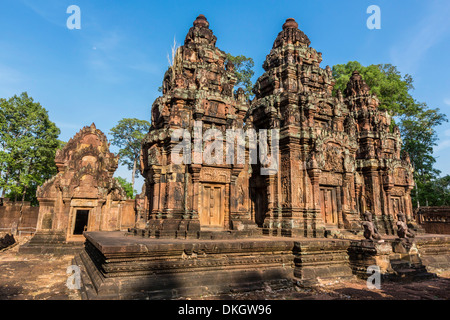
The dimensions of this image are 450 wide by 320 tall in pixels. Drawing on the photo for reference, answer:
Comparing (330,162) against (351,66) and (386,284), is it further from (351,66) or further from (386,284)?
(351,66)

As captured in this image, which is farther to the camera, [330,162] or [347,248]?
[330,162]

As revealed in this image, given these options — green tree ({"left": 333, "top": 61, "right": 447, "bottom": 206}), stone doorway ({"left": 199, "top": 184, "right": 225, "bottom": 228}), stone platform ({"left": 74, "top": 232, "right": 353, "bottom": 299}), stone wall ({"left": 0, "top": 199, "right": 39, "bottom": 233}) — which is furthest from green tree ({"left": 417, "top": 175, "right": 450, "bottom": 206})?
stone wall ({"left": 0, "top": 199, "right": 39, "bottom": 233})

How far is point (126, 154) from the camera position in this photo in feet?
112

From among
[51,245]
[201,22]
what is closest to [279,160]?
[201,22]

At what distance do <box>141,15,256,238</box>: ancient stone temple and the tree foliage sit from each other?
19.4 metres

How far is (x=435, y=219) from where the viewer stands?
20.4 metres

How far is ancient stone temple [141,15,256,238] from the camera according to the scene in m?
8.94

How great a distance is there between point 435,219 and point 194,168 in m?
20.0

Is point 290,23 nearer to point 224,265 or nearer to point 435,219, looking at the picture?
point 224,265

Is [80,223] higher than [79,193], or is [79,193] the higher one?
[79,193]

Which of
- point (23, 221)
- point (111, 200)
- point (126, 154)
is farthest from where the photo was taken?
point (126, 154)

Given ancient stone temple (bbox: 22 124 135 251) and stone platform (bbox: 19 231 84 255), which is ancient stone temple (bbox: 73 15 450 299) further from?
ancient stone temple (bbox: 22 124 135 251)
